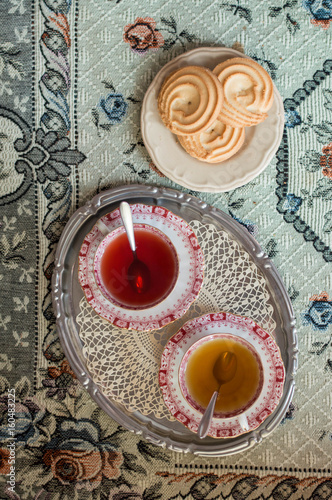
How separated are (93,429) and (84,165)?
0.62 m

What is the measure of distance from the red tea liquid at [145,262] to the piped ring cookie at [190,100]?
0.24m

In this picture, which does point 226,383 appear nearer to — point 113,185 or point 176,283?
point 176,283

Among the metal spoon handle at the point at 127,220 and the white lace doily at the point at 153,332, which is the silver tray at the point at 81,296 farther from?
the metal spoon handle at the point at 127,220

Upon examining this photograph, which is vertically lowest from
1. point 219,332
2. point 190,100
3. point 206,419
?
point 206,419

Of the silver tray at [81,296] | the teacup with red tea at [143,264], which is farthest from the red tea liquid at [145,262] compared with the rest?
the silver tray at [81,296]

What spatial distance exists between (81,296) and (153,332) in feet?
0.60

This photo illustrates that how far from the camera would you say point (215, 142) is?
36.2 inches

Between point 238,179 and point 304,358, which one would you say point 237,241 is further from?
point 304,358

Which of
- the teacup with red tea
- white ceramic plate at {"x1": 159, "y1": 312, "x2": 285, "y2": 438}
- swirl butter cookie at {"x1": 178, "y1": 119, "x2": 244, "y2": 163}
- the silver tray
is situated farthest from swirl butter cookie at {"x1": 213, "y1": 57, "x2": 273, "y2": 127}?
white ceramic plate at {"x1": 159, "y1": 312, "x2": 285, "y2": 438}

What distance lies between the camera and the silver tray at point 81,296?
37.7 inches

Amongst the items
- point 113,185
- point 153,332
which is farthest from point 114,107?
point 153,332

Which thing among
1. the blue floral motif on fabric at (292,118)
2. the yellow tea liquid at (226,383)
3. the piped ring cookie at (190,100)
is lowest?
the yellow tea liquid at (226,383)

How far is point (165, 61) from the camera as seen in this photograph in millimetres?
995

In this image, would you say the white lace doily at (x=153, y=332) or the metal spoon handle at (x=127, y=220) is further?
the white lace doily at (x=153, y=332)
